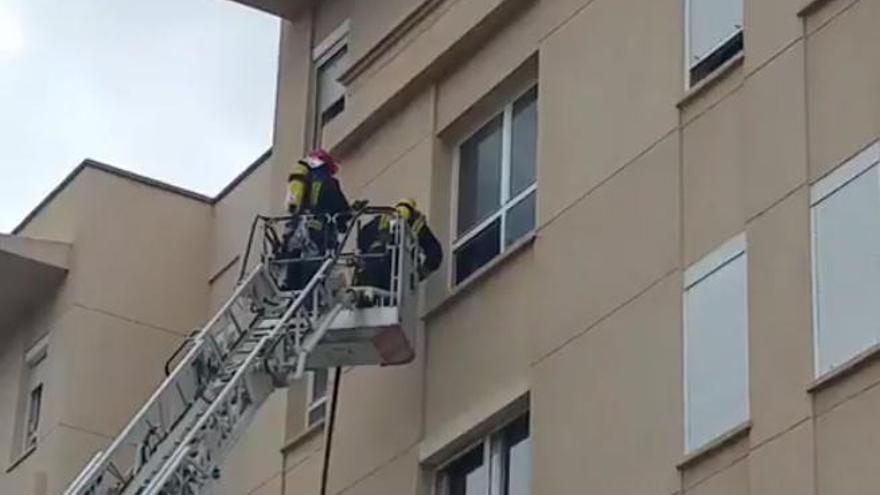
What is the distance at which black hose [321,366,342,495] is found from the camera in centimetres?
2091

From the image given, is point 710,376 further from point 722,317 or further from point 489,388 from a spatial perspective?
point 489,388

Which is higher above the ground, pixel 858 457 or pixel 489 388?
pixel 489 388

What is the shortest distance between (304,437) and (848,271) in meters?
8.16

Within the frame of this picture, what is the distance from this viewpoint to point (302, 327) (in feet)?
65.3

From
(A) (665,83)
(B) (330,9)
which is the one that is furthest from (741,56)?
(B) (330,9)

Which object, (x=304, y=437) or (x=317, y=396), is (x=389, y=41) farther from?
(x=304, y=437)

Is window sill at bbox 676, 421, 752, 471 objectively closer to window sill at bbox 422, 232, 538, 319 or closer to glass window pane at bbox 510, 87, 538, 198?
window sill at bbox 422, 232, 538, 319

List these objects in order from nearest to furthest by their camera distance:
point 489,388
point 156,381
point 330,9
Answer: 1. point 489,388
2. point 330,9
3. point 156,381

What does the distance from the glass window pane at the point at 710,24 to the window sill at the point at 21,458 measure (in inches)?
476

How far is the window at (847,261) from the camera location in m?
14.7

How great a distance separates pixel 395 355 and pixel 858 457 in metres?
6.53

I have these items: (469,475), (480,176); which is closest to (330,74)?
(480,176)

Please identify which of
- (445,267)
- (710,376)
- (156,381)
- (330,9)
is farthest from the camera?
(156,381)

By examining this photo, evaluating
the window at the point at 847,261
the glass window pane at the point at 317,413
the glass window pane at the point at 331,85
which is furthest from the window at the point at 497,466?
the glass window pane at the point at 331,85
